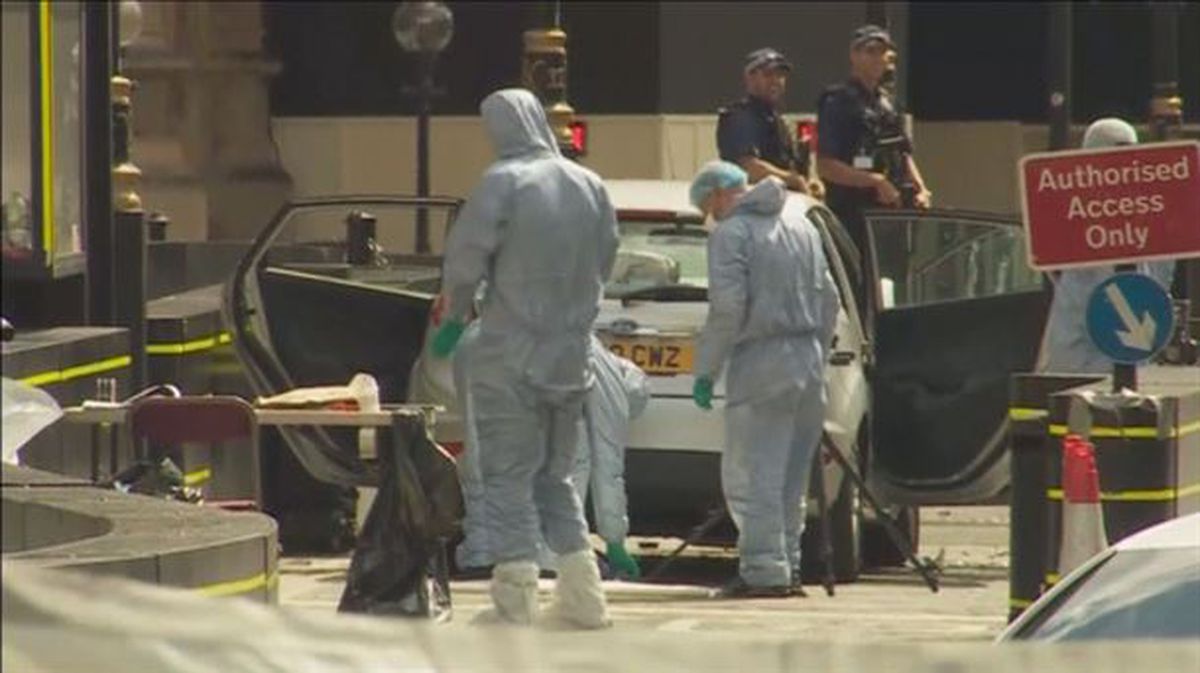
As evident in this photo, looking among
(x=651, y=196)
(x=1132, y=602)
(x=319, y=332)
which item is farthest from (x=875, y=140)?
(x=1132, y=602)

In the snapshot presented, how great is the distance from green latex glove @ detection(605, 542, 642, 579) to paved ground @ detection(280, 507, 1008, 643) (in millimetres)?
53

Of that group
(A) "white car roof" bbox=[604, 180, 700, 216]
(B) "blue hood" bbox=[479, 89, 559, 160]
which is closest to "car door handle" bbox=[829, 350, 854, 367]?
Answer: (A) "white car roof" bbox=[604, 180, 700, 216]

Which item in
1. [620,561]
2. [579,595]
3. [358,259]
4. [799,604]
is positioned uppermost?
[358,259]

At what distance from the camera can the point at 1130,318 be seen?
1300cm

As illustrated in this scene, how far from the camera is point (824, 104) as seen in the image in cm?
1844

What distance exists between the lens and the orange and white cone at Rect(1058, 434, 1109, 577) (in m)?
12.2

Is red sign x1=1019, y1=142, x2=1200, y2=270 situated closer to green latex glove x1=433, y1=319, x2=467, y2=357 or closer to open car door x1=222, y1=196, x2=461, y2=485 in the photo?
green latex glove x1=433, y1=319, x2=467, y2=357

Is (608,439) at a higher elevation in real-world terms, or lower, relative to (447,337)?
lower

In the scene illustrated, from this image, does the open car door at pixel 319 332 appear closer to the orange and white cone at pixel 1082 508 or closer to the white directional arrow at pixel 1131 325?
the white directional arrow at pixel 1131 325

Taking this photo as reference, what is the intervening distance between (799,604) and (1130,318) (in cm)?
223

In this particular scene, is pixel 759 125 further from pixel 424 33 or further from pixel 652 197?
pixel 424 33

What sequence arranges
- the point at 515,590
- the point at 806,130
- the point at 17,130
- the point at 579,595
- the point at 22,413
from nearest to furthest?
the point at 22,413
the point at 515,590
the point at 579,595
the point at 17,130
the point at 806,130

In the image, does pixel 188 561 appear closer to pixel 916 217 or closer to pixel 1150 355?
pixel 1150 355

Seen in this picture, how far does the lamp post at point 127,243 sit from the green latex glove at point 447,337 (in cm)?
251
